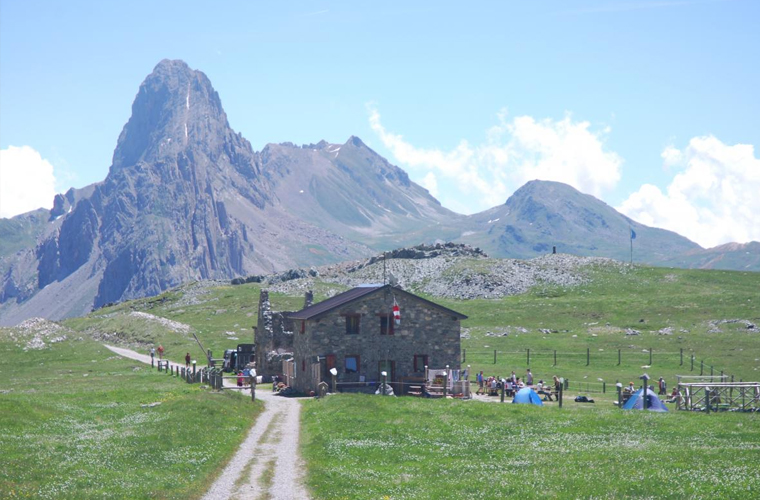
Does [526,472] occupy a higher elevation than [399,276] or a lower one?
lower

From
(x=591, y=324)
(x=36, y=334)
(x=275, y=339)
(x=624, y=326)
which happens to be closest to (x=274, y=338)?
(x=275, y=339)

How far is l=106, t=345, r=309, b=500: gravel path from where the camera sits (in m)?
28.5

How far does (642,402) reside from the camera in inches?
2082

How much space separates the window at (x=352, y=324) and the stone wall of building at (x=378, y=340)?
0.21 metres

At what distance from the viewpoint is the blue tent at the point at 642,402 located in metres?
52.2

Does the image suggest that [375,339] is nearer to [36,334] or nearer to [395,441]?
[395,441]

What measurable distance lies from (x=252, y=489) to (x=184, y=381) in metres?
46.1

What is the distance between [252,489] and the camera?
29.1 m

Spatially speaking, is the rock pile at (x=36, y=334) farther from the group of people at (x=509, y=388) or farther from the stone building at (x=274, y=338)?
the group of people at (x=509, y=388)

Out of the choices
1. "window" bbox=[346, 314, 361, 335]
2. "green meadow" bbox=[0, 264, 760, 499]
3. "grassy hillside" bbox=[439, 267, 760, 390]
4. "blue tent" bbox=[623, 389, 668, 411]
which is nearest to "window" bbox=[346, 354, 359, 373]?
→ "window" bbox=[346, 314, 361, 335]

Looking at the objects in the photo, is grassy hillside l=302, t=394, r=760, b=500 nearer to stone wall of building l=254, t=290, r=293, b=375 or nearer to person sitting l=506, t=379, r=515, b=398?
person sitting l=506, t=379, r=515, b=398

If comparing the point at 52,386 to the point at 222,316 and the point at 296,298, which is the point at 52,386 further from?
the point at 296,298

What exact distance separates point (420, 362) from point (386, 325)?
13.0 feet

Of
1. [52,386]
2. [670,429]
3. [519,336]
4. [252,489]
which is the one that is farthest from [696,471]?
[519,336]
